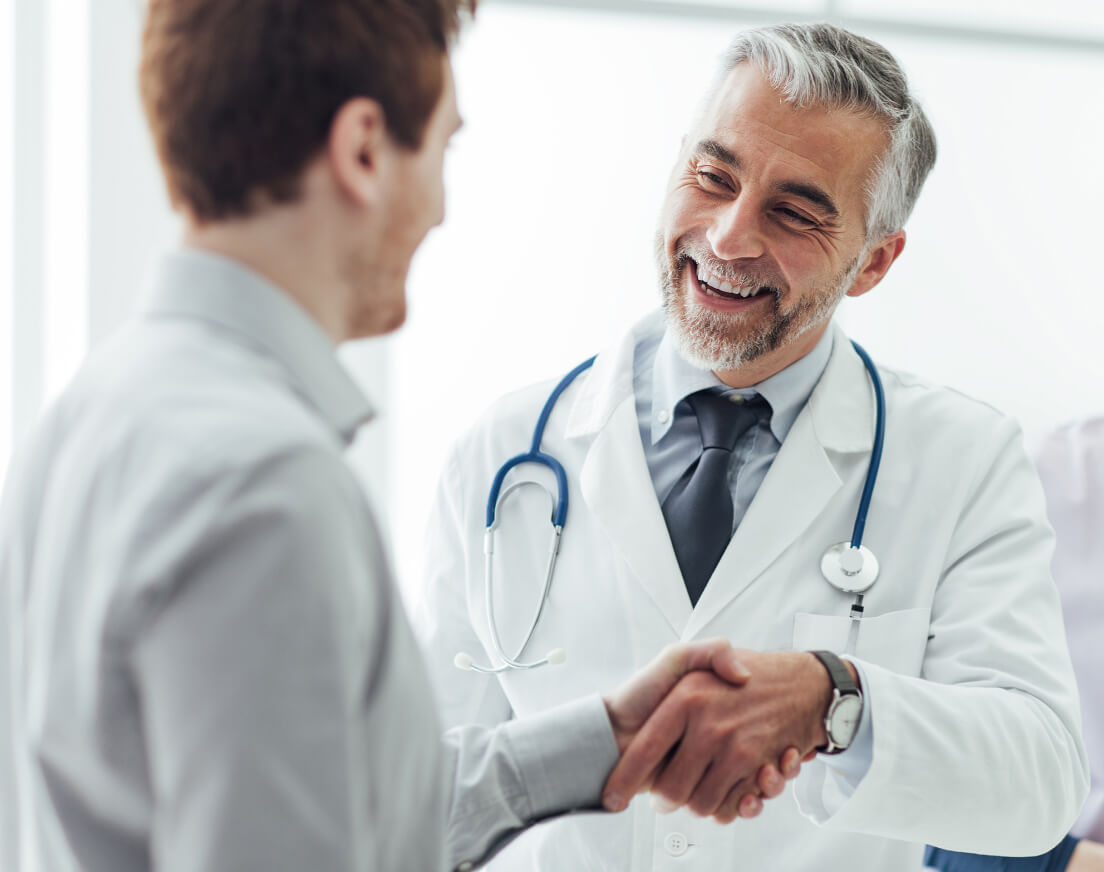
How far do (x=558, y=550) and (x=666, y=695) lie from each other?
0.32 meters

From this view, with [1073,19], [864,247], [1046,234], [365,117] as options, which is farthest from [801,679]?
[1073,19]

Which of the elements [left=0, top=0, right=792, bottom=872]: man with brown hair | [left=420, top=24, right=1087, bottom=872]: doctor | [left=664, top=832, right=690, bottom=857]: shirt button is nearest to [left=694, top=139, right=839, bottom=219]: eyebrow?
[left=420, top=24, right=1087, bottom=872]: doctor

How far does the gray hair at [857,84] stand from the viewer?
143cm

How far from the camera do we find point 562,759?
1.07 metres

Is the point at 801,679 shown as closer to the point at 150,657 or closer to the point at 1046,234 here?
the point at 150,657

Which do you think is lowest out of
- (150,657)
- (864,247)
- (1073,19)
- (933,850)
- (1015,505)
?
(933,850)

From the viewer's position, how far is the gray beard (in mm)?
1449

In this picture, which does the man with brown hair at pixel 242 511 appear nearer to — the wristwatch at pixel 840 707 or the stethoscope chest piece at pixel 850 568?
the wristwatch at pixel 840 707

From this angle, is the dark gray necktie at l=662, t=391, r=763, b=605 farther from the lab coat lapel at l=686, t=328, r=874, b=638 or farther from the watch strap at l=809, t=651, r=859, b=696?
the watch strap at l=809, t=651, r=859, b=696

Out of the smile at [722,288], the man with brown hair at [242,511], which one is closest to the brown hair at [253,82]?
the man with brown hair at [242,511]

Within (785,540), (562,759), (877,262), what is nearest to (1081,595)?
(877,262)

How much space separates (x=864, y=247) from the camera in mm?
1544

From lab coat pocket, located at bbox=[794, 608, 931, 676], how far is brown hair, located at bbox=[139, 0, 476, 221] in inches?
35.2

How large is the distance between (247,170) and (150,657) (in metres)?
0.32
